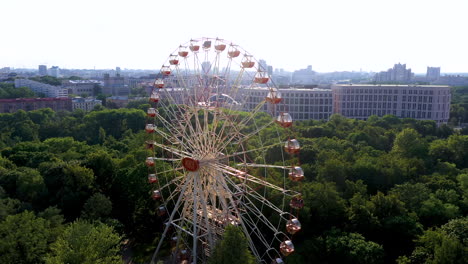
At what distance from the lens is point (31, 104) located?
278ft

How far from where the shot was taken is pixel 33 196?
28.0 meters

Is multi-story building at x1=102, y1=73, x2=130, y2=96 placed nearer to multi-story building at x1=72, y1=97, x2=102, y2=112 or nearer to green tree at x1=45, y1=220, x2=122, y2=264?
multi-story building at x1=72, y1=97, x2=102, y2=112

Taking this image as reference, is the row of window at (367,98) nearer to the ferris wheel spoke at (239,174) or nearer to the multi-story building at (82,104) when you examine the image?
the multi-story building at (82,104)

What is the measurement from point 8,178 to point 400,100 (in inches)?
2970

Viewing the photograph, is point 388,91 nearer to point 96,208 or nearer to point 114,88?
point 96,208

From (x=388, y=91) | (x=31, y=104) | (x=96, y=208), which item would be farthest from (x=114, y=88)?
(x=96, y=208)

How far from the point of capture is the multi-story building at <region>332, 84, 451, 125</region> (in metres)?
82.2

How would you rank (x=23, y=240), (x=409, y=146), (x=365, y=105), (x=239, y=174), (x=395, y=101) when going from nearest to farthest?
1. (x=23, y=240)
2. (x=239, y=174)
3. (x=409, y=146)
4. (x=395, y=101)
5. (x=365, y=105)

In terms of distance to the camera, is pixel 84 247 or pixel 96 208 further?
pixel 96 208

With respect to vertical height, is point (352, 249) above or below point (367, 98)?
below

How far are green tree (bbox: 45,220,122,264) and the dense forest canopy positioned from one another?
5cm

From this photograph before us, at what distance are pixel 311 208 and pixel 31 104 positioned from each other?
75.6m

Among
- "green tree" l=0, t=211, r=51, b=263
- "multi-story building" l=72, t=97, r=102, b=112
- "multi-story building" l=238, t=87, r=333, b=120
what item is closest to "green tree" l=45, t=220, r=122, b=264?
"green tree" l=0, t=211, r=51, b=263

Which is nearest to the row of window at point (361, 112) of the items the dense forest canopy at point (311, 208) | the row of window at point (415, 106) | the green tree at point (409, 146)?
the row of window at point (415, 106)
